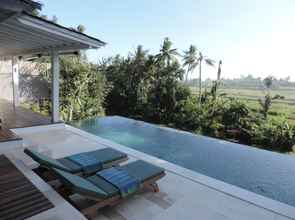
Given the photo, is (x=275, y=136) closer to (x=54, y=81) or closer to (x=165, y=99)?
(x=165, y=99)

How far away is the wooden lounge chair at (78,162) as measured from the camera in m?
3.58

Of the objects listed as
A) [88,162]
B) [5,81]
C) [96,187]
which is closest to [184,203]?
[96,187]

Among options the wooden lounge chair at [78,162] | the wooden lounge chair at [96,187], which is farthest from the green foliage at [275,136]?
the wooden lounge chair at [96,187]

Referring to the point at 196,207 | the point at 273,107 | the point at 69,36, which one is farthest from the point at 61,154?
the point at 273,107

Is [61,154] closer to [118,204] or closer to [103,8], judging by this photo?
[118,204]

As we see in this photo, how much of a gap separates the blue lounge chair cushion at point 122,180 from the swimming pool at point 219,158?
308 centimetres

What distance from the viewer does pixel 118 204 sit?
3703 millimetres

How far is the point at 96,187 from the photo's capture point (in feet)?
11.1

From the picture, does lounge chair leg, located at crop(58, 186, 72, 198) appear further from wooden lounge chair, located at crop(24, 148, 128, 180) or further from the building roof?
the building roof

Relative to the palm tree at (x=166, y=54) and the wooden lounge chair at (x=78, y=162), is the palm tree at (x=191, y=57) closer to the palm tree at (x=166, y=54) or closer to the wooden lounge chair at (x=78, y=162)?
the palm tree at (x=166, y=54)

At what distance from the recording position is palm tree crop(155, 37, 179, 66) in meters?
21.2

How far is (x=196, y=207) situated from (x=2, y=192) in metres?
3.02

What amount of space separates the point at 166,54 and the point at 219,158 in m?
16.1

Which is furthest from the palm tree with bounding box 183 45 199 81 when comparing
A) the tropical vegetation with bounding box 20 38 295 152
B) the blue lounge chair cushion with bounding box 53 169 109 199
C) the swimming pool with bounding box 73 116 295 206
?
the blue lounge chair cushion with bounding box 53 169 109 199
